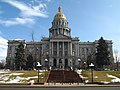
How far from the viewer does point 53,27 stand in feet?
387

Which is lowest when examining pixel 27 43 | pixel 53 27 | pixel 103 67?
pixel 103 67

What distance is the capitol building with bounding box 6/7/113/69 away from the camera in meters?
103

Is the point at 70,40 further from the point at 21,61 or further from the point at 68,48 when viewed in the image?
the point at 21,61

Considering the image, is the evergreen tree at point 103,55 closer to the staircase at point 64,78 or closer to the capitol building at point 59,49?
the staircase at point 64,78

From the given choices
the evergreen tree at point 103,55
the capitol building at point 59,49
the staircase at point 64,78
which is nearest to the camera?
the staircase at point 64,78

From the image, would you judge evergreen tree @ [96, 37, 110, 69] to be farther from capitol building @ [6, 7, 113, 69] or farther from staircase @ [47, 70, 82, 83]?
capitol building @ [6, 7, 113, 69]

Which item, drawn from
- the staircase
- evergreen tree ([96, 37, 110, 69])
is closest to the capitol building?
evergreen tree ([96, 37, 110, 69])

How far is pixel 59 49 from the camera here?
345 feet

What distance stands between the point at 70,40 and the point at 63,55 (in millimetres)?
8294

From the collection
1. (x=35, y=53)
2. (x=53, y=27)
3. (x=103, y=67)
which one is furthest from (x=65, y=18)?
(x=103, y=67)

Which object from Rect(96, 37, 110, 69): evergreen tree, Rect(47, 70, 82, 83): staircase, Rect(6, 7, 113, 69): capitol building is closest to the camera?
Rect(47, 70, 82, 83): staircase

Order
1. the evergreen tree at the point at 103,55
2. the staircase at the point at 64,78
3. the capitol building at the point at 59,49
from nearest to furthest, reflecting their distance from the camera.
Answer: the staircase at the point at 64,78 < the evergreen tree at the point at 103,55 < the capitol building at the point at 59,49

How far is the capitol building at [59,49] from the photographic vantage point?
103062mm

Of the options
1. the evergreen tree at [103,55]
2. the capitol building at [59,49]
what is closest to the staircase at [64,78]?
the evergreen tree at [103,55]
